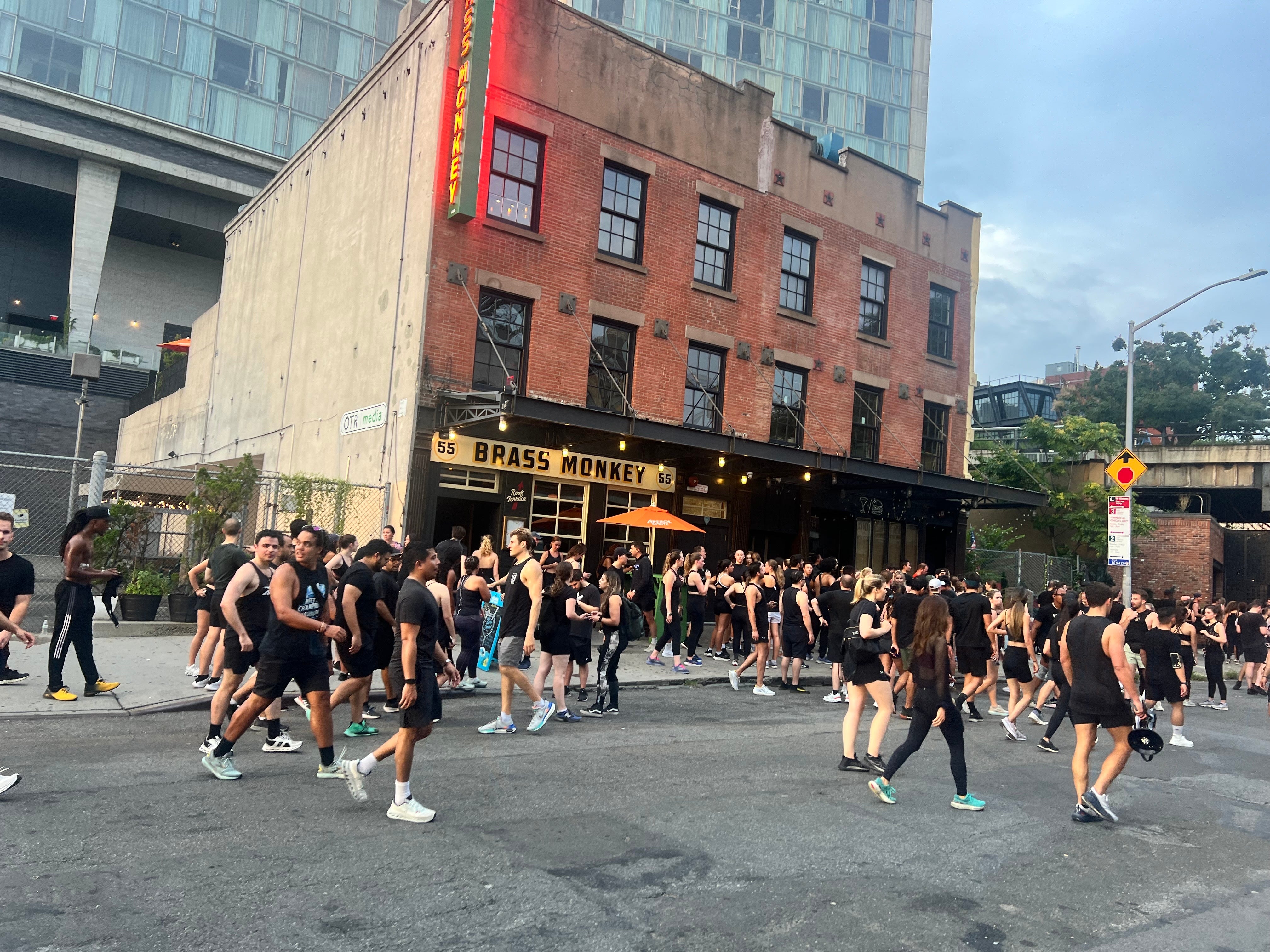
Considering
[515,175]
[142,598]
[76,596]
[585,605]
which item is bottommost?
[142,598]

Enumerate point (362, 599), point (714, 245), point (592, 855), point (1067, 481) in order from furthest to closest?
point (1067, 481), point (714, 245), point (362, 599), point (592, 855)

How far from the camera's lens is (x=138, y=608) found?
13.1m

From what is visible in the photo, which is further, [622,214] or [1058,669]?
[622,214]

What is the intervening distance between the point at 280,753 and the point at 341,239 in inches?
616

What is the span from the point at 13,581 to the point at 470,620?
176 inches

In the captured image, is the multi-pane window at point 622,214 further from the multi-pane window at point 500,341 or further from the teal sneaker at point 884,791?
the teal sneaker at point 884,791

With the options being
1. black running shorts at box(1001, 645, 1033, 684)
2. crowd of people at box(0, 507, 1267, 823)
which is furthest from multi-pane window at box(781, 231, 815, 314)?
black running shorts at box(1001, 645, 1033, 684)

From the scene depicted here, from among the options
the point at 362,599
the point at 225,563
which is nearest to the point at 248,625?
the point at 362,599

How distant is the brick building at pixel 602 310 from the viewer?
16.4 metres

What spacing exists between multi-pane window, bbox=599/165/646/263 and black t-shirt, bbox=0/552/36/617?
13.3m

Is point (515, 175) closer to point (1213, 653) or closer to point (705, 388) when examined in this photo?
point (705, 388)

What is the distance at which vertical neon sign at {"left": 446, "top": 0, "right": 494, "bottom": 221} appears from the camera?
51.4ft

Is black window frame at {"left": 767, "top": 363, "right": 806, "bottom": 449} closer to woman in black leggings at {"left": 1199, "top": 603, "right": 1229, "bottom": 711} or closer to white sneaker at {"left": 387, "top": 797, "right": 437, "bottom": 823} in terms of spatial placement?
woman in black leggings at {"left": 1199, "top": 603, "right": 1229, "bottom": 711}

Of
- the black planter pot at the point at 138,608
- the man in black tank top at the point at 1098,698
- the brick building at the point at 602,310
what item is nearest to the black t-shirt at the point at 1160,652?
the man in black tank top at the point at 1098,698
